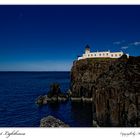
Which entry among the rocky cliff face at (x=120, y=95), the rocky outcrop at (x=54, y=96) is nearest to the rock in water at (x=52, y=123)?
the rocky cliff face at (x=120, y=95)

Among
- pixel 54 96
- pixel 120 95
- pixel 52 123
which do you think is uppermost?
pixel 54 96

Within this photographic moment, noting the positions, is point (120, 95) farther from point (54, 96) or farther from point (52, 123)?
point (54, 96)

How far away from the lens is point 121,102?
21.4m

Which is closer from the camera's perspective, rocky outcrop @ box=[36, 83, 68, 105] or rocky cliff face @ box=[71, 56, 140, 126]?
rocky cliff face @ box=[71, 56, 140, 126]

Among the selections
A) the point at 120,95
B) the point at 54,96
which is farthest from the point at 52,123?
the point at 54,96

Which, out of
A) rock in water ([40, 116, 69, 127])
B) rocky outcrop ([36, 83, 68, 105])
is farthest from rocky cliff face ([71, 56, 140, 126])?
rocky outcrop ([36, 83, 68, 105])

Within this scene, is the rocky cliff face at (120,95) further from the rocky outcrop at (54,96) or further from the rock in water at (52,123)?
the rocky outcrop at (54,96)

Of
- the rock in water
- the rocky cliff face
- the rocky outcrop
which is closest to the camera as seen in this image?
the rock in water

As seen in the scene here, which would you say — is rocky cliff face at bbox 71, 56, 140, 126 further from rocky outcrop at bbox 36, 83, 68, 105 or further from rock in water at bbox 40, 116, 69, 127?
rocky outcrop at bbox 36, 83, 68, 105

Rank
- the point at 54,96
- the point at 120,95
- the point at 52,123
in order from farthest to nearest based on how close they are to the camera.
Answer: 1. the point at 54,96
2. the point at 120,95
3. the point at 52,123

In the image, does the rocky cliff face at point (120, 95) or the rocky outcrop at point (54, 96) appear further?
the rocky outcrop at point (54, 96)
